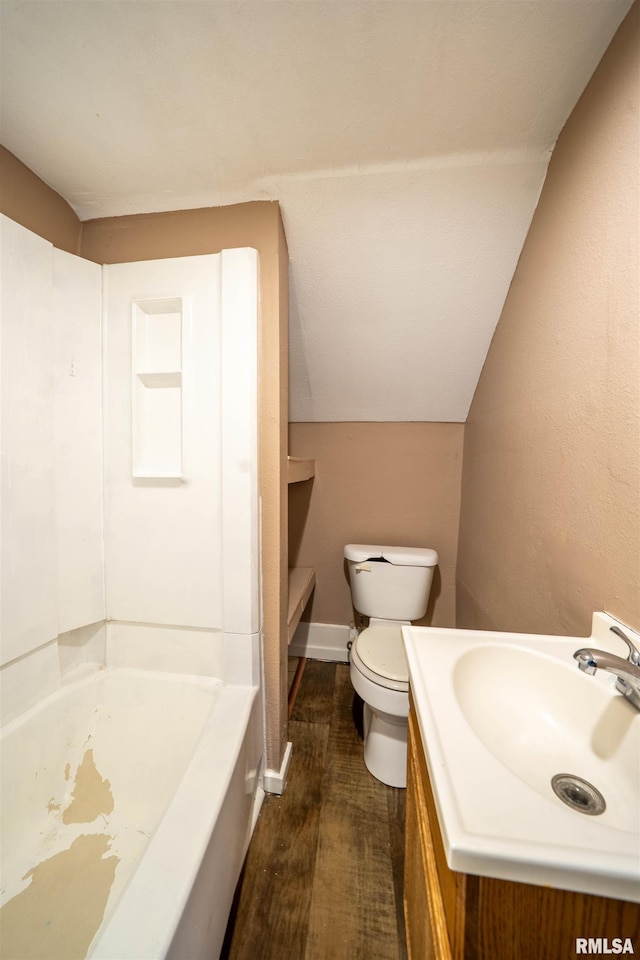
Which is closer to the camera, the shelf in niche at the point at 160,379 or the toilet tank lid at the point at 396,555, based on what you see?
the shelf in niche at the point at 160,379

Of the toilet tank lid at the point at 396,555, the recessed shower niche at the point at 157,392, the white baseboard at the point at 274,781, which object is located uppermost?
the recessed shower niche at the point at 157,392

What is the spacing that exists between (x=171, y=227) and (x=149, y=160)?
183mm

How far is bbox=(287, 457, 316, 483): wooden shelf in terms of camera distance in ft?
4.51

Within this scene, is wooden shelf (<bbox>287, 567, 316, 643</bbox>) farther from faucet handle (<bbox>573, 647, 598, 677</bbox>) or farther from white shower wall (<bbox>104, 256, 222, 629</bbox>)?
faucet handle (<bbox>573, 647, 598, 677</bbox>)

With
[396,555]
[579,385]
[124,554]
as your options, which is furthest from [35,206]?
[396,555]

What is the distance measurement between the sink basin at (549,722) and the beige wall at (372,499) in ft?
3.96

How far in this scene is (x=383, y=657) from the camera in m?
1.34

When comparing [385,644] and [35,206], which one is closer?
[35,206]

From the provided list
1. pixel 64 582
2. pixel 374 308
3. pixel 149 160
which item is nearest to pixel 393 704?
pixel 64 582

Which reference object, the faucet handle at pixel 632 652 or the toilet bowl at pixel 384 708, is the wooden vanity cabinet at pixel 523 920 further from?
the toilet bowl at pixel 384 708

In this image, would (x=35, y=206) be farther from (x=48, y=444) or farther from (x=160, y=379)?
(x=48, y=444)

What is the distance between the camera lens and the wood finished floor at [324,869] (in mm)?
866

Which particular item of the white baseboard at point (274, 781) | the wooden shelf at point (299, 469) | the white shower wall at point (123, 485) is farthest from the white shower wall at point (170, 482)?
the white baseboard at point (274, 781)

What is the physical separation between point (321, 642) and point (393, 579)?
73 cm
